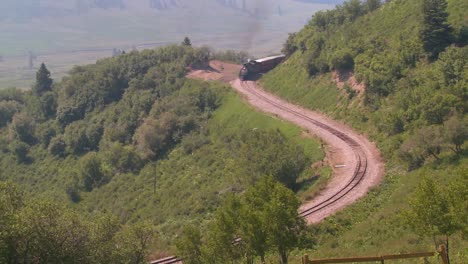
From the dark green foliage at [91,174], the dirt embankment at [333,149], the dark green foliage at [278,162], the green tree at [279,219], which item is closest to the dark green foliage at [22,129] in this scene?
the dark green foliage at [91,174]

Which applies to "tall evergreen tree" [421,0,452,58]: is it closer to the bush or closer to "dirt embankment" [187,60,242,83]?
"dirt embankment" [187,60,242,83]

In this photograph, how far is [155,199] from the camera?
51.5 metres

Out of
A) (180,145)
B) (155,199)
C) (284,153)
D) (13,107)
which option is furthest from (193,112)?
(13,107)

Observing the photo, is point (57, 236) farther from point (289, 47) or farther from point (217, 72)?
point (217, 72)

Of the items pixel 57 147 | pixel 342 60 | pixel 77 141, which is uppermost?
pixel 342 60

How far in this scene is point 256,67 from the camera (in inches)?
3145

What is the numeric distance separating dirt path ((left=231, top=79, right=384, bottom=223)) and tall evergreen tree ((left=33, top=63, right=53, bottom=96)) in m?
53.8

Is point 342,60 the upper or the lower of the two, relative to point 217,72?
upper

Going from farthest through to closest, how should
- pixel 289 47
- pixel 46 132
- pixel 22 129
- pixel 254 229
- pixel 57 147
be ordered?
pixel 22 129
pixel 46 132
pixel 289 47
pixel 57 147
pixel 254 229

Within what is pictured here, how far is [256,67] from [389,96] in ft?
115

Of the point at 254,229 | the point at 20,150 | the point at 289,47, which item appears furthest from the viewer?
the point at 289,47

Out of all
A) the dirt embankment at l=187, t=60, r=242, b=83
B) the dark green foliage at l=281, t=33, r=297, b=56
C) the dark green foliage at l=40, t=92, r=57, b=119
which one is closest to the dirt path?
the dirt embankment at l=187, t=60, r=242, b=83

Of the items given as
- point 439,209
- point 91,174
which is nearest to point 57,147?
point 91,174

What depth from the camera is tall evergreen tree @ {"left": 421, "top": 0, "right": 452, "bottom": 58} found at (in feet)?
154
